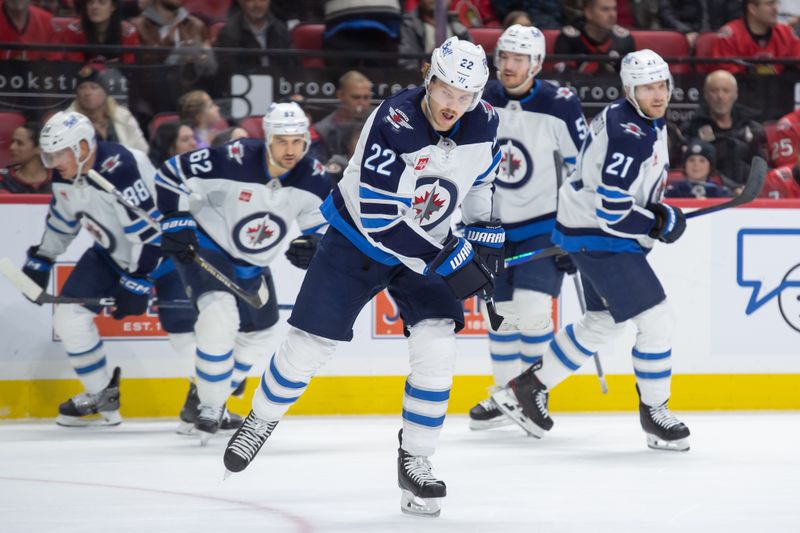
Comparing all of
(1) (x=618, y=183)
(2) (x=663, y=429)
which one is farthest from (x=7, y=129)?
(2) (x=663, y=429)

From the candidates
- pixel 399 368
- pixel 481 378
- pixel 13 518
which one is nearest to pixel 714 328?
pixel 481 378

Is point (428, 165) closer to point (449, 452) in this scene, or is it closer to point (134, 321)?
point (449, 452)

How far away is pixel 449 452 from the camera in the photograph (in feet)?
14.5

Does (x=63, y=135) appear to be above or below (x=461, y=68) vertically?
below

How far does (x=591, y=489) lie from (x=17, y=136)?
3048 mm

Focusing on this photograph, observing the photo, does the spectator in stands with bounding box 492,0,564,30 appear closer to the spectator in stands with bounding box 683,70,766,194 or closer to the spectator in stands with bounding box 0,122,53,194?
the spectator in stands with bounding box 683,70,766,194

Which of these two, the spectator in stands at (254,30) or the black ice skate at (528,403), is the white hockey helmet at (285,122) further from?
the spectator in stands at (254,30)

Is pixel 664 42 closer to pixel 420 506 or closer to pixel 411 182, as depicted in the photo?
pixel 411 182

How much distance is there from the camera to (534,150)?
4.93 m

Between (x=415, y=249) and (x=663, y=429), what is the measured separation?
159 centimetres

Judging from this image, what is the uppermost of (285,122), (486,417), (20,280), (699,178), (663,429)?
(285,122)

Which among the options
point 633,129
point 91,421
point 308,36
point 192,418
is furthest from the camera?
point 308,36

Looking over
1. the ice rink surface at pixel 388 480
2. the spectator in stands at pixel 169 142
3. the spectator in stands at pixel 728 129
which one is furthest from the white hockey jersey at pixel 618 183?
the spectator in stands at pixel 169 142

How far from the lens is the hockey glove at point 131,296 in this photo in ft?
16.9
